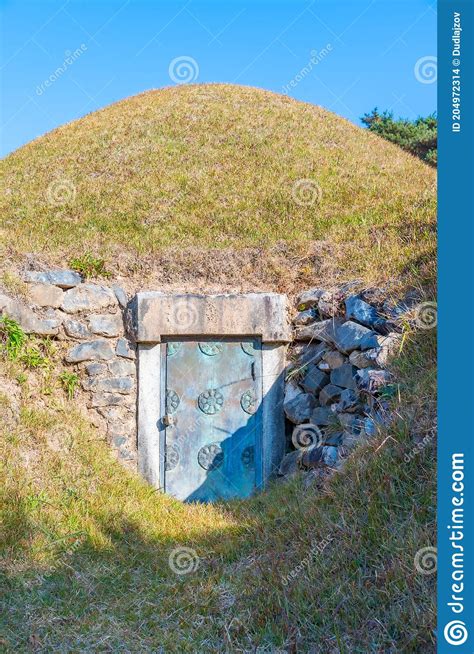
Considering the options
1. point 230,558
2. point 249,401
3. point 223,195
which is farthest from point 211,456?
point 223,195

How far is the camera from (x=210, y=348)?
686 centimetres

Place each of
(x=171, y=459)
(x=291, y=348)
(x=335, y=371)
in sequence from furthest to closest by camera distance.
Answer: (x=291, y=348) → (x=171, y=459) → (x=335, y=371)

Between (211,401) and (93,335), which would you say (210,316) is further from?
(93,335)

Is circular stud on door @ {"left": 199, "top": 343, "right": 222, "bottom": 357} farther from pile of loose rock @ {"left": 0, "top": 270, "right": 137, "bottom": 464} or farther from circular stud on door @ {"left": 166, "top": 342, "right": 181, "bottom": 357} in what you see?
pile of loose rock @ {"left": 0, "top": 270, "right": 137, "bottom": 464}

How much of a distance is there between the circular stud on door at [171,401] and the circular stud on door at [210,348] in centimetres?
54

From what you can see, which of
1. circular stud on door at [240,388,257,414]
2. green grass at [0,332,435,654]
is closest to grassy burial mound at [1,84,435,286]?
circular stud on door at [240,388,257,414]

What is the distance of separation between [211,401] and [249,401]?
0.40 meters

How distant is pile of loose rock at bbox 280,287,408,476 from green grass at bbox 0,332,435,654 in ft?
1.14

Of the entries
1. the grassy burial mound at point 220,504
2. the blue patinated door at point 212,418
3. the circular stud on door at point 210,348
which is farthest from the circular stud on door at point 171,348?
the grassy burial mound at point 220,504

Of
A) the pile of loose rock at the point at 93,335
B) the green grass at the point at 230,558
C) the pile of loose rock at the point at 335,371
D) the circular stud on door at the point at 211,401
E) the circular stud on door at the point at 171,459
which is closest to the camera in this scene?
the green grass at the point at 230,558

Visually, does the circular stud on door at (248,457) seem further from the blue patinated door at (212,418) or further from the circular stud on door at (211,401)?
the circular stud on door at (211,401)

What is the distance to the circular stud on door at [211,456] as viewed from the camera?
6730mm

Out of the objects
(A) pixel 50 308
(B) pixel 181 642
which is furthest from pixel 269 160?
(B) pixel 181 642

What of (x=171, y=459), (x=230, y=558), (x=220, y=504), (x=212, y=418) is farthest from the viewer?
(x=212, y=418)
